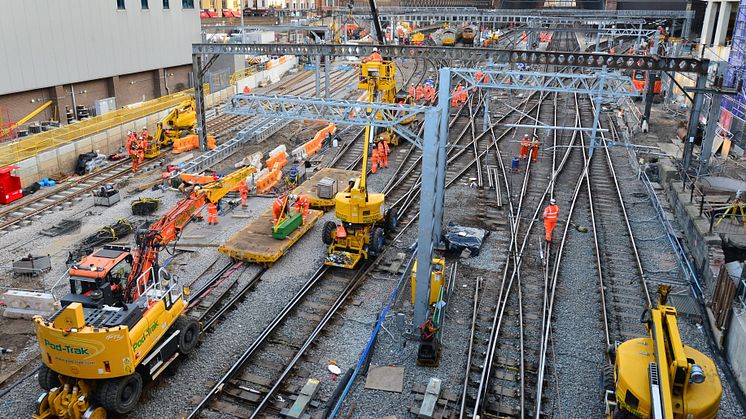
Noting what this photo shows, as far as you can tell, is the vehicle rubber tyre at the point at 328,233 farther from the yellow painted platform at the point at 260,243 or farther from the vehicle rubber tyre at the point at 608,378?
the vehicle rubber tyre at the point at 608,378

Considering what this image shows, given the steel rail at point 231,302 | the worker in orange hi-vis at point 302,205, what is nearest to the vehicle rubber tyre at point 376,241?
the worker in orange hi-vis at point 302,205

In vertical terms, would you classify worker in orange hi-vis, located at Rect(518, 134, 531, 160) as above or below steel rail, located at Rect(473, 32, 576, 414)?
above

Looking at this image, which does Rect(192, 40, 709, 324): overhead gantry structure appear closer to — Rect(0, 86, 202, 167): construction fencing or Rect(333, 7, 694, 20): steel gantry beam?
Rect(0, 86, 202, 167): construction fencing

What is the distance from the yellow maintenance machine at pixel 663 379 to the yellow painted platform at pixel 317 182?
11.0 m

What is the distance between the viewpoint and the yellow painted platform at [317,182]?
18.1 metres

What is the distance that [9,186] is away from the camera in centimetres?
1869

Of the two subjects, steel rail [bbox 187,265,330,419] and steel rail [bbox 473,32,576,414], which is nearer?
steel rail [bbox 187,265,330,419]

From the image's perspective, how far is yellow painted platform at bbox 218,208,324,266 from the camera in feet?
46.5

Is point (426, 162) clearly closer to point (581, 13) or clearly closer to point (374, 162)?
point (374, 162)

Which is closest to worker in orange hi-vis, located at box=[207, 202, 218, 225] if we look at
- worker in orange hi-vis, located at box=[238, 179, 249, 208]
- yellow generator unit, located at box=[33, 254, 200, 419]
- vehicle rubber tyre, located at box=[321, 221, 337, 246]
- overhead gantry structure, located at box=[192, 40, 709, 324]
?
worker in orange hi-vis, located at box=[238, 179, 249, 208]

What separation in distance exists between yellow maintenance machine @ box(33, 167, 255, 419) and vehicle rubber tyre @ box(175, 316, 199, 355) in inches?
0.7

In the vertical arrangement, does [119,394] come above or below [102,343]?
below

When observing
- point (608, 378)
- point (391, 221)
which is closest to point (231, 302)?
point (391, 221)

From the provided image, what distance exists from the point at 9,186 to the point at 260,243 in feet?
31.7
